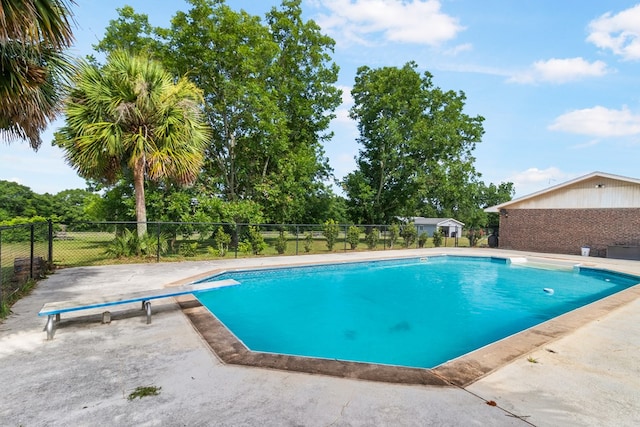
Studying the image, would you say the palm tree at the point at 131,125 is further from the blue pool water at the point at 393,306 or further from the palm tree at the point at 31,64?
the palm tree at the point at 31,64

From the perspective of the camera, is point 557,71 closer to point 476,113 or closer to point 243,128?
point 476,113

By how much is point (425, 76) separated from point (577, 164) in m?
16.1

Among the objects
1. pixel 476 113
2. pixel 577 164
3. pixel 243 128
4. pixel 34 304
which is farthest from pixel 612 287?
pixel 577 164

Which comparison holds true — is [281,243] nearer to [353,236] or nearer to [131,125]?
[353,236]

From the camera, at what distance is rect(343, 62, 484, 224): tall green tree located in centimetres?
2273

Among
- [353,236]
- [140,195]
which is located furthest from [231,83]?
[353,236]

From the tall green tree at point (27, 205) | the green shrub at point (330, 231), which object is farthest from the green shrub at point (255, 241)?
the tall green tree at point (27, 205)

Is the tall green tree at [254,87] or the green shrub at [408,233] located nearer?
the tall green tree at [254,87]

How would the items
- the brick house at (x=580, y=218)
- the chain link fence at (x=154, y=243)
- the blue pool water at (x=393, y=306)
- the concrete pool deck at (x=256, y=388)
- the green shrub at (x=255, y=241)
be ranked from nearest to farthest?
the concrete pool deck at (x=256, y=388), the blue pool water at (x=393, y=306), the chain link fence at (x=154, y=243), the green shrub at (x=255, y=241), the brick house at (x=580, y=218)

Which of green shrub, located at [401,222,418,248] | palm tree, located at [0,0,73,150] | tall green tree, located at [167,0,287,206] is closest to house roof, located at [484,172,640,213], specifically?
green shrub, located at [401,222,418,248]

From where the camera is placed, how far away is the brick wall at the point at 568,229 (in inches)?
604

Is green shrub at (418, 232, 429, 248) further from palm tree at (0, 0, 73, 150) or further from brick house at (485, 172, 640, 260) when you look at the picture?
palm tree at (0, 0, 73, 150)

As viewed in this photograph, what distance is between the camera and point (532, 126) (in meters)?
19.9

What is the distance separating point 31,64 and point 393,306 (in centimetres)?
753
